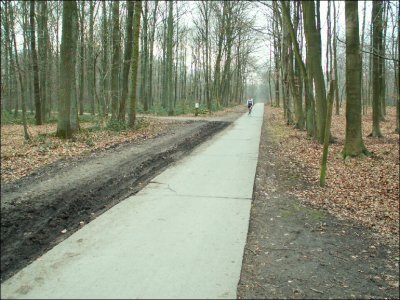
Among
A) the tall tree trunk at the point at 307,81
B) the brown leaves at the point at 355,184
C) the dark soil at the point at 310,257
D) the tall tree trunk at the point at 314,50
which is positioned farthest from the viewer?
the tall tree trunk at the point at 307,81

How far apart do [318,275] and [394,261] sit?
1.34m

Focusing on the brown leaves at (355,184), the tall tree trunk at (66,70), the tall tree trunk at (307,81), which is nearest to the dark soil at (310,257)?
the brown leaves at (355,184)

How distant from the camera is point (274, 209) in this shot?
23.5 ft

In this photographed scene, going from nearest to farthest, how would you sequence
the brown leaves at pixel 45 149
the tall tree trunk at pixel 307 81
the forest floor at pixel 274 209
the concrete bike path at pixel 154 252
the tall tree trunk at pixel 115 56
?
the concrete bike path at pixel 154 252 → the forest floor at pixel 274 209 → the brown leaves at pixel 45 149 → the tall tree trunk at pixel 307 81 → the tall tree trunk at pixel 115 56

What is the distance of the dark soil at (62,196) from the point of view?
5.02 m

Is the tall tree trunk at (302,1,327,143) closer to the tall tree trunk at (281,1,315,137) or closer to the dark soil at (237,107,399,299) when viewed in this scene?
the tall tree trunk at (281,1,315,137)

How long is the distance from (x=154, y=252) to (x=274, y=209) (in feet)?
9.80

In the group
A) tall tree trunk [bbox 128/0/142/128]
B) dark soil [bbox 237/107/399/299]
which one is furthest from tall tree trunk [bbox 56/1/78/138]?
dark soil [bbox 237/107/399/299]

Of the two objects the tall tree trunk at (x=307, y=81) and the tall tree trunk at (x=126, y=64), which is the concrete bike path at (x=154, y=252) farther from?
the tall tree trunk at (x=126, y=64)

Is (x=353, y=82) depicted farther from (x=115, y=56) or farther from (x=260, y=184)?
(x=115, y=56)

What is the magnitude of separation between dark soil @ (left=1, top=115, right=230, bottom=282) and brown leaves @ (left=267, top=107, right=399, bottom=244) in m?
3.76

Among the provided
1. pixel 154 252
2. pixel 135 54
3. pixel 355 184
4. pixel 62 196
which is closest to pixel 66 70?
pixel 135 54

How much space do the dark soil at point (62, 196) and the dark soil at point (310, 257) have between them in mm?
2601

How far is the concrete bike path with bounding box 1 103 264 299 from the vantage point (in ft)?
13.2
